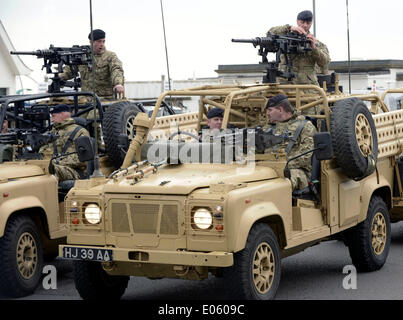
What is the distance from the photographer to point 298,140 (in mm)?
10047

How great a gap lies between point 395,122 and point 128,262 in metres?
4.63

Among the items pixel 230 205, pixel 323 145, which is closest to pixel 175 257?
pixel 230 205

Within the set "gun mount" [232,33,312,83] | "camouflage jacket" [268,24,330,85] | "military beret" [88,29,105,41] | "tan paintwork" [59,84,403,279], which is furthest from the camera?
"military beret" [88,29,105,41]

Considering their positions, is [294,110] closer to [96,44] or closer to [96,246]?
[96,246]

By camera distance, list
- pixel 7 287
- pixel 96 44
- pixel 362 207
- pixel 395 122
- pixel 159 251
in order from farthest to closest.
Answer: pixel 96 44 < pixel 395 122 < pixel 362 207 < pixel 7 287 < pixel 159 251

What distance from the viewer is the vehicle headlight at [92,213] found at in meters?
8.71

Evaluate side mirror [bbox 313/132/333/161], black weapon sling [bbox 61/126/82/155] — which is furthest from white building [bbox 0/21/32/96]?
side mirror [bbox 313/132/333/161]

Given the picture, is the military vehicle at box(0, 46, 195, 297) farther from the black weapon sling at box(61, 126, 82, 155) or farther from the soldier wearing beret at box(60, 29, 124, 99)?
the soldier wearing beret at box(60, 29, 124, 99)

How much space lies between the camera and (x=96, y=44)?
1449 centimetres

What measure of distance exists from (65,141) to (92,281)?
8.84 ft

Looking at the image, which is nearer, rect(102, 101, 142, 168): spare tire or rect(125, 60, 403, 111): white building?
rect(102, 101, 142, 168): spare tire

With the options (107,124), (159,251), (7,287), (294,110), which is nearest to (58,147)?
(107,124)

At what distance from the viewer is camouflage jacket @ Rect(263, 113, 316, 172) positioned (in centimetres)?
1004

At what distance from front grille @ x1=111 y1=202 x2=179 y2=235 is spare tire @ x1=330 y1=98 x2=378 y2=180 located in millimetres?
2374
